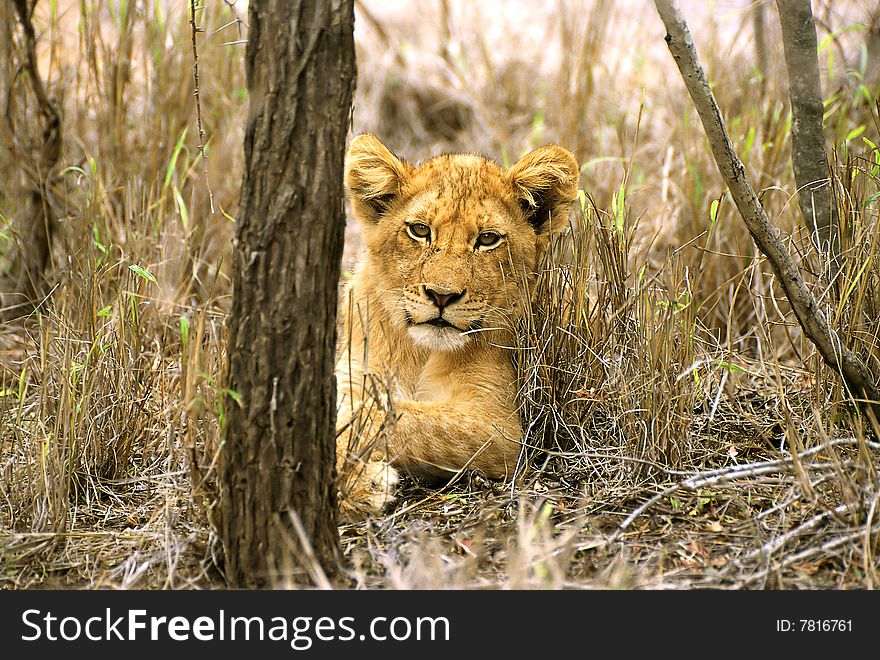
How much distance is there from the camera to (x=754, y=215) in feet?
10.3

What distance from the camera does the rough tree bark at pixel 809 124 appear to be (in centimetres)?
354

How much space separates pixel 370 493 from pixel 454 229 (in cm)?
100

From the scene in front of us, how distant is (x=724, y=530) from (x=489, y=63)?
5457 mm

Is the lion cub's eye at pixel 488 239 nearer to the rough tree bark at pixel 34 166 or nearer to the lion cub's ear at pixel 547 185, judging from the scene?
the lion cub's ear at pixel 547 185

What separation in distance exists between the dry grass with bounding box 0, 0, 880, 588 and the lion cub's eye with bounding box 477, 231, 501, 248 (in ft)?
0.81

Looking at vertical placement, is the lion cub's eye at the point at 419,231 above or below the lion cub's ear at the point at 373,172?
below

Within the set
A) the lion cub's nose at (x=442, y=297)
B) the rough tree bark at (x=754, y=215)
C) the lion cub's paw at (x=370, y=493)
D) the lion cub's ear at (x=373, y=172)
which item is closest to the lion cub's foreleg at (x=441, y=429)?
the lion cub's paw at (x=370, y=493)

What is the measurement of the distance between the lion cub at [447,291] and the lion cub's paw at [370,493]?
0.02 meters

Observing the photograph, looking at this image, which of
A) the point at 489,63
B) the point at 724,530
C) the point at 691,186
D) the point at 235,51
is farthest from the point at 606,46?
the point at 724,530

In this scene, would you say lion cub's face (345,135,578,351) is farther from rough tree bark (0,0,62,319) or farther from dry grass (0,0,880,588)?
rough tree bark (0,0,62,319)

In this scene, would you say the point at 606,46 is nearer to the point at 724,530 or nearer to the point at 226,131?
Answer: the point at 226,131

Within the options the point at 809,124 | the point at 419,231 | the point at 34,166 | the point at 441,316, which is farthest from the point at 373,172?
the point at 34,166

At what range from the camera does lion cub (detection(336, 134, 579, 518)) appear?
347cm

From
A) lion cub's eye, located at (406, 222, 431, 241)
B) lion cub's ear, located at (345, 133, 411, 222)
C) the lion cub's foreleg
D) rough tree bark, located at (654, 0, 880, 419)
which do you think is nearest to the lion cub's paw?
the lion cub's foreleg
